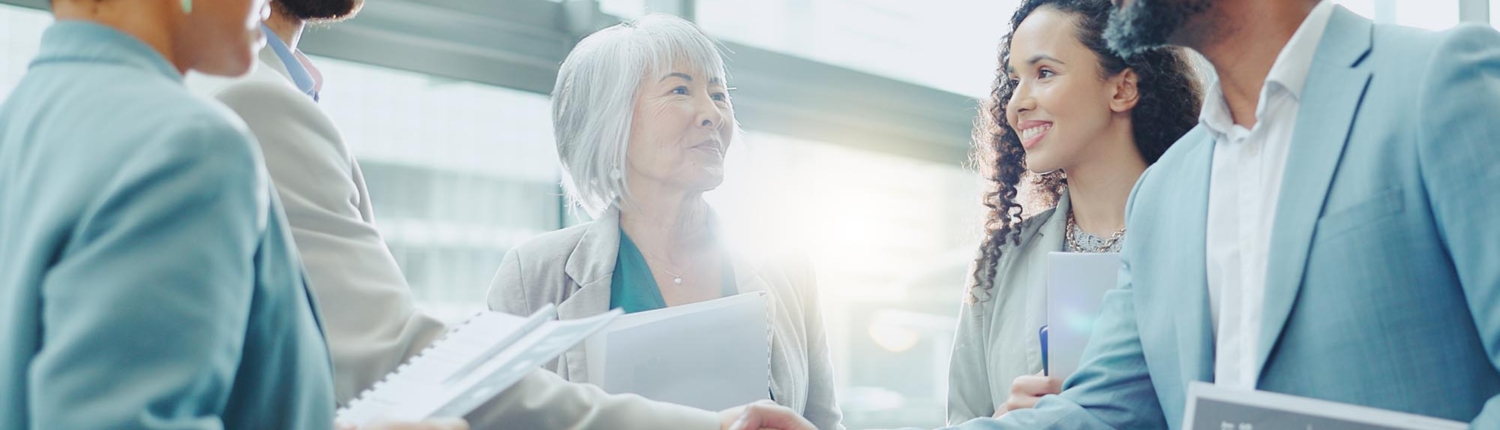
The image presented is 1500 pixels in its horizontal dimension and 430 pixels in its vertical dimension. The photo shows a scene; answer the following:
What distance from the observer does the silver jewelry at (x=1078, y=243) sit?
2365mm

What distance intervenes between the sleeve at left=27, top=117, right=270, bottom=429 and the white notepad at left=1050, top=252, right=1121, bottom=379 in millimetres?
1385

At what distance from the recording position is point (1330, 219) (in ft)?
4.76

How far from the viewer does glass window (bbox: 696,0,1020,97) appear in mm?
3170

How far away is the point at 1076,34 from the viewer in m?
2.45

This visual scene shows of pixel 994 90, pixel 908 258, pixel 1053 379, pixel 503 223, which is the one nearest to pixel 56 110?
pixel 1053 379

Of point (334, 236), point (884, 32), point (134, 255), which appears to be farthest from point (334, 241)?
point (884, 32)

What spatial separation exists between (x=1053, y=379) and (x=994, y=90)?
0.91 m

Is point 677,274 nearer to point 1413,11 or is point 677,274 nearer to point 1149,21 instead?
point 1149,21

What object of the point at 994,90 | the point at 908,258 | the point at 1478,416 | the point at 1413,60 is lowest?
the point at 908,258

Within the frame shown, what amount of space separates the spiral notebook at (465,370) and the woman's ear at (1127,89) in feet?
4.94

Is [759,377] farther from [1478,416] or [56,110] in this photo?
[56,110]

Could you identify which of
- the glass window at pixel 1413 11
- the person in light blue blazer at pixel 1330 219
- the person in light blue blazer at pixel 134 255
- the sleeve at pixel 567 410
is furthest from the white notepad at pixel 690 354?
the glass window at pixel 1413 11

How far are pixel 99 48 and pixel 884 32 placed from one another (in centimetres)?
276

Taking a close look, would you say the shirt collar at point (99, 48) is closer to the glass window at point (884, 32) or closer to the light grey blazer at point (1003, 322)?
the light grey blazer at point (1003, 322)
